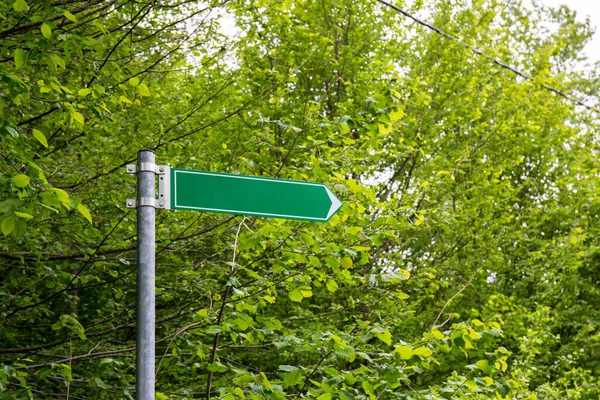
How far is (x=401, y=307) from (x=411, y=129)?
3134 millimetres

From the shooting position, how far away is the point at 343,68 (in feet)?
35.2

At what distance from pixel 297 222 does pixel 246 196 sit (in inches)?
105

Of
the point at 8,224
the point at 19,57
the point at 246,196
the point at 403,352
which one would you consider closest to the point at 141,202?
the point at 246,196

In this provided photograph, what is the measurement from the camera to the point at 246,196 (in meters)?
2.62

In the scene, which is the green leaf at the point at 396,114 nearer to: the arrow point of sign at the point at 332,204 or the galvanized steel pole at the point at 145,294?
the arrow point of sign at the point at 332,204

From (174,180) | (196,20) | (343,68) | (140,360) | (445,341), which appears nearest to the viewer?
(140,360)

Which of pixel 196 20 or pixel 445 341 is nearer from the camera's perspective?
pixel 445 341

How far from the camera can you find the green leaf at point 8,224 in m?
2.72

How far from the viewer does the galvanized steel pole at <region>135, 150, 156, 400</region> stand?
2162mm

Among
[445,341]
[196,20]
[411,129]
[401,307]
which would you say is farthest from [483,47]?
[445,341]

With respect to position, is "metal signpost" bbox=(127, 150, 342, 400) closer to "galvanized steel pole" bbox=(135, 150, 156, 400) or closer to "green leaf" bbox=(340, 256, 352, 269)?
"galvanized steel pole" bbox=(135, 150, 156, 400)

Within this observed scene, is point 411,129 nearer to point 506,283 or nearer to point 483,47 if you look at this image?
point 483,47

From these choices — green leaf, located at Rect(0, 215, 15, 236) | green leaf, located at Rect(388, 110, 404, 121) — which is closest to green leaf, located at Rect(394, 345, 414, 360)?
green leaf, located at Rect(388, 110, 404, 121)

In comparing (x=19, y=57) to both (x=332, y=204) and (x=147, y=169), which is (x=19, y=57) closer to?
(x=147, y=169)
